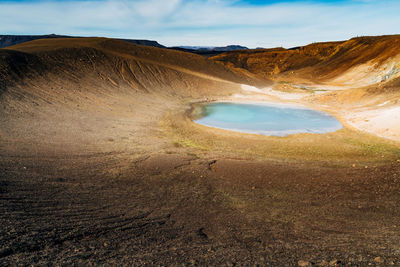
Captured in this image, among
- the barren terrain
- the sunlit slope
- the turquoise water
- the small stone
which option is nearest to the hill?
the sunlit slope

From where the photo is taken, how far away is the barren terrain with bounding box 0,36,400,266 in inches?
148

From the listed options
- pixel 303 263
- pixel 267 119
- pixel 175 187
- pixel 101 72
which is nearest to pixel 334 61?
pixel 267 119

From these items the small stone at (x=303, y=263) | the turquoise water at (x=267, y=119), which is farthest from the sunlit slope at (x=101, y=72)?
the small stone at (x=303, y=263)

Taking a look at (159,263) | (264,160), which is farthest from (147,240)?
(264,160)

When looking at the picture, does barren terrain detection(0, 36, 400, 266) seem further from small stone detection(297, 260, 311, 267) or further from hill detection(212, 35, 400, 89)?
hill detection(212, 35, 400, 89)

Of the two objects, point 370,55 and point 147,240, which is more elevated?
point 370,55

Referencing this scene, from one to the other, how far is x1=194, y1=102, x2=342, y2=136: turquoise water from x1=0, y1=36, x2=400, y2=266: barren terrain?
125 centimetres

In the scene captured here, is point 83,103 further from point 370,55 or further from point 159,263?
point 370,55

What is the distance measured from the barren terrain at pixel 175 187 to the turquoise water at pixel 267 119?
125 cm

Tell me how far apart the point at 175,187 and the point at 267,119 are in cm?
1221

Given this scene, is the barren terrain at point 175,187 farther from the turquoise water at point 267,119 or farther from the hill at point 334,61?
the hill at point 334,61

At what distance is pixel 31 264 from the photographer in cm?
315

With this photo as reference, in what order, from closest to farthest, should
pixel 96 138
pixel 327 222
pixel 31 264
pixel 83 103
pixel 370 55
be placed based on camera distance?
Answer: pixel 31 264 < pixel 327 222 < pixel 96 138 < pixel 83 103 < pixel 370 55

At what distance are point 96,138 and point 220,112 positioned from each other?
1134 cm
